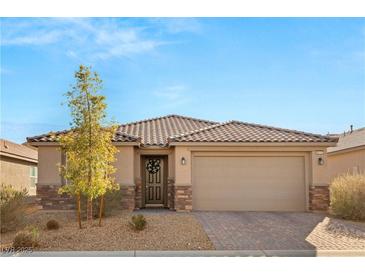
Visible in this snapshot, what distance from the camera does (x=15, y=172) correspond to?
2422 cm

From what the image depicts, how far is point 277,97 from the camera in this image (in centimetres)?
1552

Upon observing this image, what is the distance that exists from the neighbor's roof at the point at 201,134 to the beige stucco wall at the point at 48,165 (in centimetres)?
46

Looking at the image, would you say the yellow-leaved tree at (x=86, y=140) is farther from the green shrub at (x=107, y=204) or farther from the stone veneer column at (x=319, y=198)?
the stone veneer column at (x=319, y=198)

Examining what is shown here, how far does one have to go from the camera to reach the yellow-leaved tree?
40.3 feet

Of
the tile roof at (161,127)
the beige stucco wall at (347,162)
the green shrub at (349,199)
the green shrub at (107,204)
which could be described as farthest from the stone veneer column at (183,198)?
the beige stucco wall at (347,162)

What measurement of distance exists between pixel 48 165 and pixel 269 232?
9438 mm

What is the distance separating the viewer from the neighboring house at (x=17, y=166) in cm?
2258

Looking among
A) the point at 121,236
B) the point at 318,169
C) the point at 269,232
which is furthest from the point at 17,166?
the point at 269,232

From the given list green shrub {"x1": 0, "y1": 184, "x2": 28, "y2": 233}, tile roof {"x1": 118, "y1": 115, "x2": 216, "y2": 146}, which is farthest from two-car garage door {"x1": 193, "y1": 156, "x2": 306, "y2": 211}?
green shrub {"x1": 0, "y1": 184, "x2": 28, "y2": 233}

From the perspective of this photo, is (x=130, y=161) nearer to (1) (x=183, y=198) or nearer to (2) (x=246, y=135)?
(1) (x=183, y=198)

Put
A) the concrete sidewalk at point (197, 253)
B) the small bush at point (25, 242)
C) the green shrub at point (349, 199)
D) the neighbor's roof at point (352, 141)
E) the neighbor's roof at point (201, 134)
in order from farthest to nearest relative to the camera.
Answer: the neighbor's roof at point (352, 141)
the neighbor's roof at point (201, 134)
the green shrub at point (349, 199)
the small bush at point (25, 242)
the concrete sidewalk at point (197, 253)

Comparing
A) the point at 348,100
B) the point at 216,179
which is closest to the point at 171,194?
the point at 216,179

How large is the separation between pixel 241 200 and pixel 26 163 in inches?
567

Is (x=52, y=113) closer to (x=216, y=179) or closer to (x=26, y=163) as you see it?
(x=216, y=179)
